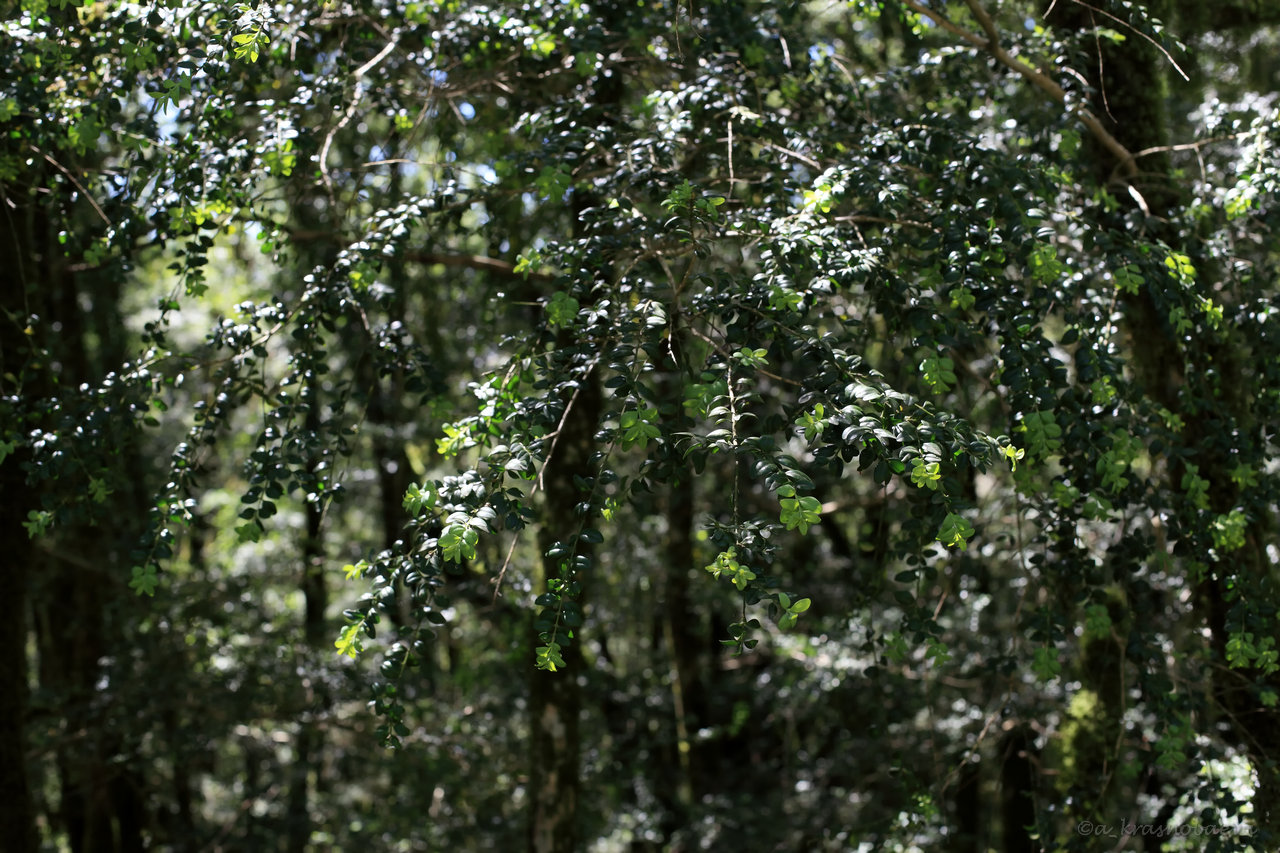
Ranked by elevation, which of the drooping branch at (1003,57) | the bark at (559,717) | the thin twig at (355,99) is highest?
the thin twig at (355,99)

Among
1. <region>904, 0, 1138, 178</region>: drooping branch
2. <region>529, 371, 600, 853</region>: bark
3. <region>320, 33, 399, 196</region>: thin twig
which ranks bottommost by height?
<region>529, 371, 600, 853</region>: bark

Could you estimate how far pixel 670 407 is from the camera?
2.50 m

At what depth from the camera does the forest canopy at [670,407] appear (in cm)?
283

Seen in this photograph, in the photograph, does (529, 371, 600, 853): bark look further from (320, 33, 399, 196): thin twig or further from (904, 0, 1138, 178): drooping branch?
(904, 0, 1138, 178): drooping branch

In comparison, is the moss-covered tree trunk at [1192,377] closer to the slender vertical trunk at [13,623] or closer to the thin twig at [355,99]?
the thin twig at [355,99]

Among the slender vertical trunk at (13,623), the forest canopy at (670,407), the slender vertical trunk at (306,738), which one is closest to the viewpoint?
the forest canopy at (670,407)

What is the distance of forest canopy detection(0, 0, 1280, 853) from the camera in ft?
9.28

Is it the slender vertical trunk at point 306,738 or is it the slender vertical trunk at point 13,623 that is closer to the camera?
the slender vertical trunk at point 13,623

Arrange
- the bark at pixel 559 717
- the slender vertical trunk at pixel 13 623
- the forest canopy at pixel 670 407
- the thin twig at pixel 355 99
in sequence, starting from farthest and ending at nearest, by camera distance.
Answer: the bark at pixel 559 717, the slender vertical trunk at pixel 13 623, the thin twig at pixel 355 99, the forest canopy at pixel 670 407

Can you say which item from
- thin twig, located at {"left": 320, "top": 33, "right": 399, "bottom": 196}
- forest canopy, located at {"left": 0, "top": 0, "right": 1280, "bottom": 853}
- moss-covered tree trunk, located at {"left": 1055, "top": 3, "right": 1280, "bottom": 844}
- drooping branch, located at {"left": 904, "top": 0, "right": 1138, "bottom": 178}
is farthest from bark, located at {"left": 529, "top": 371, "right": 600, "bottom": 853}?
moss-covered tree trunk, located at {"left": 1055, "top": 3, "right": 1280, "bottom": 844}

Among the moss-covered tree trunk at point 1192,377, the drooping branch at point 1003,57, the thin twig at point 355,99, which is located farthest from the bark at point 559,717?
the moss-covered tree trunk at point 1192,377

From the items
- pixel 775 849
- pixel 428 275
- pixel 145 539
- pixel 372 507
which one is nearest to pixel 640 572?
pixel 775 849

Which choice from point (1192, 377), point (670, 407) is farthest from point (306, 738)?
point (1192, 377)

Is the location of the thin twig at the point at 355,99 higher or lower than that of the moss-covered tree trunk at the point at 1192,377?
higher
